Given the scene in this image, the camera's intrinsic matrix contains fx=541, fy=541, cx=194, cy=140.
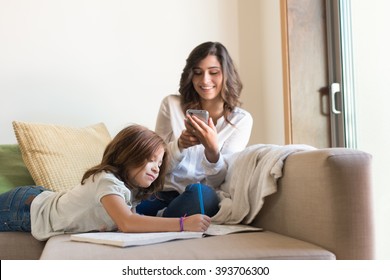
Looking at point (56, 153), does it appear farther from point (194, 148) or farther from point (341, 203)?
point (341, 203)

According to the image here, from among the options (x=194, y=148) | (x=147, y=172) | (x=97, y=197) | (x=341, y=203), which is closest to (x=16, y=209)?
(x=97, y=197)

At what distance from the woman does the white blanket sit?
0.07 meters

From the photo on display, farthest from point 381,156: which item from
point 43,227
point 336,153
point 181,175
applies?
point 43,227

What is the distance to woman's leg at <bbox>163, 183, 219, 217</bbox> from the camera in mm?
1748

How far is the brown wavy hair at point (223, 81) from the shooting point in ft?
7.09

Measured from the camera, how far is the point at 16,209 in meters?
1.72

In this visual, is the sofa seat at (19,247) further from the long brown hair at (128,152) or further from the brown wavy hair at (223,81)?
the brown wavy hair at (223,81)

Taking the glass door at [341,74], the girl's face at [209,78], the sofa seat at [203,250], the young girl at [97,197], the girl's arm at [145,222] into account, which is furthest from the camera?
the glass door at [341,74]

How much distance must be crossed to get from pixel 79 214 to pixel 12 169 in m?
0.59

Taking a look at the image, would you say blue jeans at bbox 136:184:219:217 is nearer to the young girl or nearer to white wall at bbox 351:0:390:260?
A: the young girl

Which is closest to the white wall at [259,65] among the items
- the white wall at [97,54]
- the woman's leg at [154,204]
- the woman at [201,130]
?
the white wall at [97,54]

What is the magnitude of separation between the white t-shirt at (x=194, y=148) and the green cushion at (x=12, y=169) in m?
0.55

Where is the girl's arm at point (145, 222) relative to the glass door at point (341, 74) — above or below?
below

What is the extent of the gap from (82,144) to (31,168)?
23 centimetres
